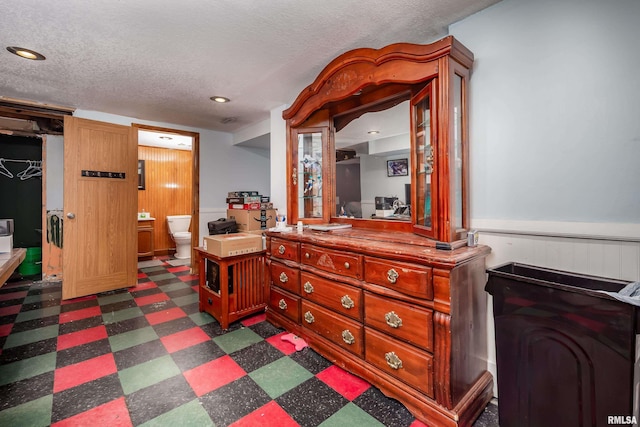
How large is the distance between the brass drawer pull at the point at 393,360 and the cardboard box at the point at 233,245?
160cm

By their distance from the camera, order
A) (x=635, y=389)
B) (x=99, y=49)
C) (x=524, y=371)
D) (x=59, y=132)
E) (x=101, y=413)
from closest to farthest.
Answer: (x=635, y=389)
(x=524, y=371)
(x=101, y=413)
(x=99, y=49)
(x=59, y=132)

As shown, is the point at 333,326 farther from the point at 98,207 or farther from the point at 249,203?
the point at 98,207

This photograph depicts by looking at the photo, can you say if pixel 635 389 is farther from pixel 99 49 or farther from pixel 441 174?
pixel 99 49

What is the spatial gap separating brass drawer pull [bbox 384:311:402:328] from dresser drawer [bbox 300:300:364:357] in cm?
24

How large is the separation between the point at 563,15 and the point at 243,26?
188 cm

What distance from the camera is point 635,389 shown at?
1.01 metres

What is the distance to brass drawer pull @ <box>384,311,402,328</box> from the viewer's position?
157 cm

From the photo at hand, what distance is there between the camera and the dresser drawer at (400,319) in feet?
4.75

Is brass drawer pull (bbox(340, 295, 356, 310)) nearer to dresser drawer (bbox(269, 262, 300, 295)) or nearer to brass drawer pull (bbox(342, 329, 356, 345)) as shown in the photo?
brass drawer pull (bbox(342, 329, 356, 345))

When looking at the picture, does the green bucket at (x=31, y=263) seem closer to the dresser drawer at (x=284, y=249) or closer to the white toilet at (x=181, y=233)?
the white toilet at (x=181, y=233)

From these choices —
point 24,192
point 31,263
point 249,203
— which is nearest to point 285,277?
point 249,203

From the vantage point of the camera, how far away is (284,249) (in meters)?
2.39

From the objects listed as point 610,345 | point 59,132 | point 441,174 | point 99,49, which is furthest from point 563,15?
point 59,132

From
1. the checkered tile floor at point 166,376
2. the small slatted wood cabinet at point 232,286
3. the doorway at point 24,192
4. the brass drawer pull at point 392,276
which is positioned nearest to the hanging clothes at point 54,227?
the doorway at point 24,192
